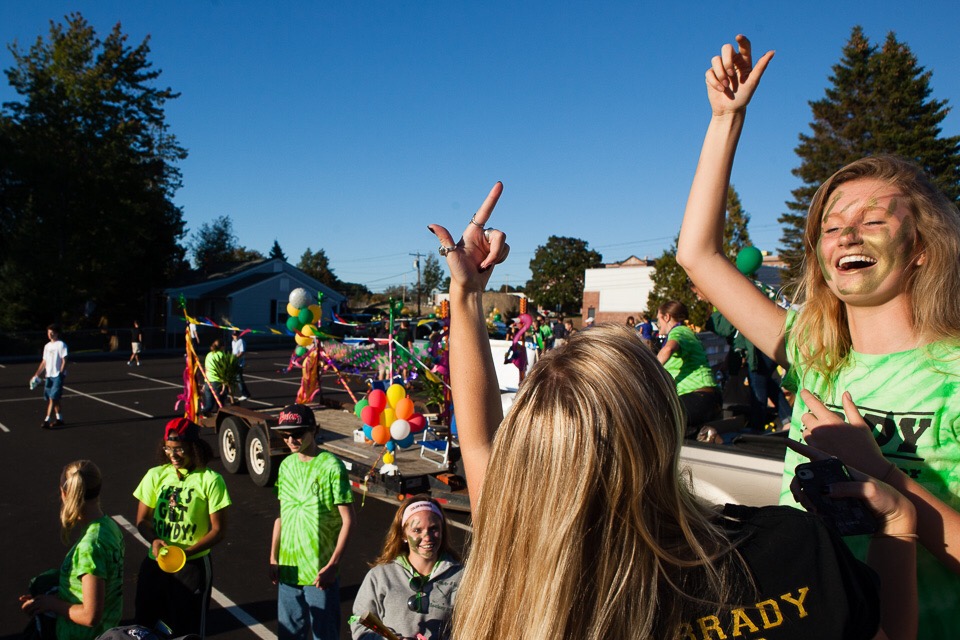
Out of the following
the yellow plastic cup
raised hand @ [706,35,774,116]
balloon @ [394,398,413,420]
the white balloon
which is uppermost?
raised hand @ [706,35,774,116]

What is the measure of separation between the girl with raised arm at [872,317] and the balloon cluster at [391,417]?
482 centimetres

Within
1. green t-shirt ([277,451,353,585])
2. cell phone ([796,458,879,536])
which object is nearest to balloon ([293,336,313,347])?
green t-shirt ([277,451,353,585])

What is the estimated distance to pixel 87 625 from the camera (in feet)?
9.41

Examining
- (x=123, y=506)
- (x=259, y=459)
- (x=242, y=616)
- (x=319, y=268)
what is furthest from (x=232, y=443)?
(x=319, y=268)

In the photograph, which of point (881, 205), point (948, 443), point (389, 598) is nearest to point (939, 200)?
point (881, 205)

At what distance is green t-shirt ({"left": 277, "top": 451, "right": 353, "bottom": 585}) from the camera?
11.7ft

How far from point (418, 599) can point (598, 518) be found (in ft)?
6.95

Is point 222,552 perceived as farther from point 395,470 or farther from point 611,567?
point 611,567

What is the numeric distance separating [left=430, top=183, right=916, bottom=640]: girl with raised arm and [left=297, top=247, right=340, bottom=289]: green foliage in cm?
5946

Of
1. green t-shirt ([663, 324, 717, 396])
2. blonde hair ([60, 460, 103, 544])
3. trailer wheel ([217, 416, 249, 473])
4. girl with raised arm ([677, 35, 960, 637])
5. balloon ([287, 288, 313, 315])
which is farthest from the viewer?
balloon ([287, 288, 313, 315])

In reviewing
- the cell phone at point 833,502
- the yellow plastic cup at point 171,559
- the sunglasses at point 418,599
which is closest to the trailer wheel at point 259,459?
the yellow plastic cup at point 171,559

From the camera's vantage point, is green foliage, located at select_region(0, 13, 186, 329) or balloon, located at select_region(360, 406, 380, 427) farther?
green foliage, located at select_region(0, 13, 186, 329)

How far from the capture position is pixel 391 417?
6320 millimetres

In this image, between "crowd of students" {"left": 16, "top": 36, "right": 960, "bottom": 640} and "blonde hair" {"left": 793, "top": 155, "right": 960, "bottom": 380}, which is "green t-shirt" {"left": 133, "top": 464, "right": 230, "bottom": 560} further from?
"blonde hair" {"left": 793, "top": 155, "right": 960, "bottom": 380}
